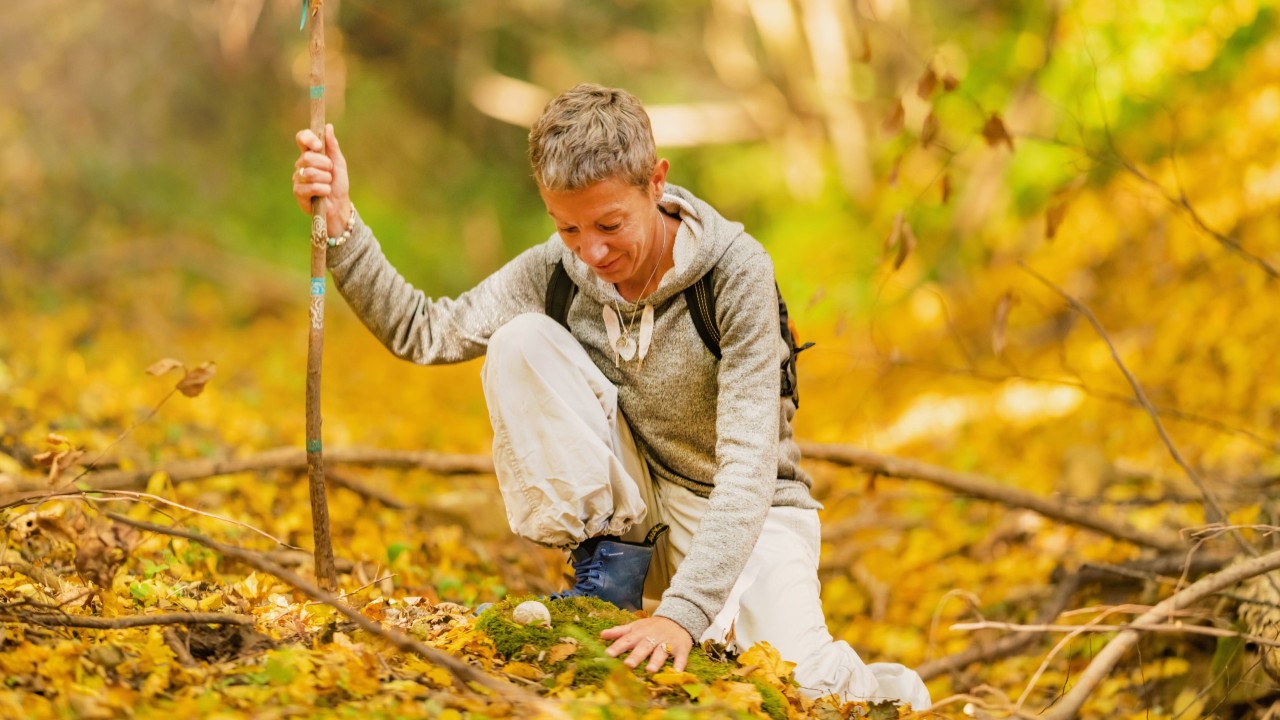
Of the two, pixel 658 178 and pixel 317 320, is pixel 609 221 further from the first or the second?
pixel 317 320

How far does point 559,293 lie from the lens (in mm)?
2781

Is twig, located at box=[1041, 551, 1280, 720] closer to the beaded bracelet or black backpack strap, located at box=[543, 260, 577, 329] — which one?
black backpack strap, located at box=[543, 260, 577, 329]

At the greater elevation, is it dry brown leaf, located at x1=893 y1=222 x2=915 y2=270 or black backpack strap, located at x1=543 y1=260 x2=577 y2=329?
dry brown leaf, located at x1=893 y1=222 x2=915 y2=270

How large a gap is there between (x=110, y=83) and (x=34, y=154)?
163 centimetres

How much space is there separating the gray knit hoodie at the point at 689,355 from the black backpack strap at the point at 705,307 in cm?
2

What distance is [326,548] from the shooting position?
8.32ft

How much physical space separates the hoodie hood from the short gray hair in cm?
20

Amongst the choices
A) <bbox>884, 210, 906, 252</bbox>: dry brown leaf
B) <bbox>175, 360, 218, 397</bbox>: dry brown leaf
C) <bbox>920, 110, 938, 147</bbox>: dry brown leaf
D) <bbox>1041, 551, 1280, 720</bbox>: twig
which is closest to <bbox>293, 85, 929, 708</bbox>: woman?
<bbox>175, 360, 218, 397</bbox>: dry brown leaf

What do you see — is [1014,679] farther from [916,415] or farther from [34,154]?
[34,154]

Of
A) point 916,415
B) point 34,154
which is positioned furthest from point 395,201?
point 916,415

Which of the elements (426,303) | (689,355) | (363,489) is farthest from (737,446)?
(363,489)

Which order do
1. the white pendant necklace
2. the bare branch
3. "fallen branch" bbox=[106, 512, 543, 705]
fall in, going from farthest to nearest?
1. the bare branch
2. the white pendant necklace
3. "fallen branch" bbox=[106, 512, 543, 705]

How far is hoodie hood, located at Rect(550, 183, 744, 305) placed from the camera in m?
2.53

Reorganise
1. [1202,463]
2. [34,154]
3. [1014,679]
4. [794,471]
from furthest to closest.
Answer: [34,154], [1202,463], [1014,679], [794,471]
